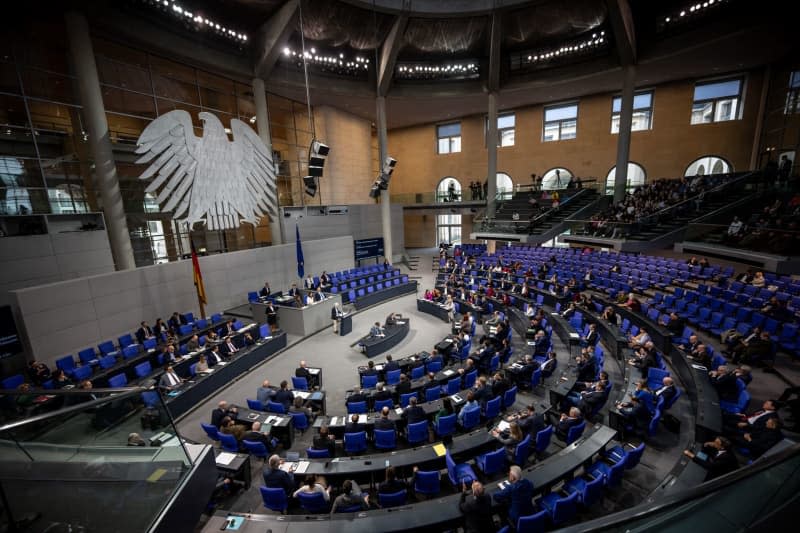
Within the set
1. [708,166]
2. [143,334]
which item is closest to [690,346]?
[143,334]

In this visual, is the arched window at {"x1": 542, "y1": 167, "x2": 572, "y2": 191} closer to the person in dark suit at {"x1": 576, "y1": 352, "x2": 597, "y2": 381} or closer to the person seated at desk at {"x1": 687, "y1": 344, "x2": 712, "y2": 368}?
the person seated at desk at {"x1": 687, "y1": 344, "x2": 712, "y2": 368}

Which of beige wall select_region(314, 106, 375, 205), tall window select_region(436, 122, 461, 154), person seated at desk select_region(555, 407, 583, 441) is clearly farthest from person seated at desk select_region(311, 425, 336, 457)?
tall window select_region(436, 122, 461, 154)

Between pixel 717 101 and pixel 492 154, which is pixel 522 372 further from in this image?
pixel 717 101

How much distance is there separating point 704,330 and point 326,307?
12408 millimetres

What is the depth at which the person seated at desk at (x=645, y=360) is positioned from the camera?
7.64 meters

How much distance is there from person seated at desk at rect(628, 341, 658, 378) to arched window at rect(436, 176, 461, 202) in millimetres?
19764

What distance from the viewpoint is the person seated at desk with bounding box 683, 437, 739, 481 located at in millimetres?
4492

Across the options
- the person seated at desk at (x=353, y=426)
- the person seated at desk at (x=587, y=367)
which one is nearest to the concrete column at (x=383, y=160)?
the person seated at desk at (x=587, y=367)

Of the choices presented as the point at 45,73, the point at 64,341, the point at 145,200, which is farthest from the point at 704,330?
the point at 45,73

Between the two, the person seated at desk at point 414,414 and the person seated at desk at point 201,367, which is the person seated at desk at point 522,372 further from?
the person seated at desk at point 201,367

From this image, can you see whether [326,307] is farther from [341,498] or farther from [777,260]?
[777,260]

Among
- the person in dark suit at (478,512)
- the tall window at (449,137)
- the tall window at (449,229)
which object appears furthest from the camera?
the tall window at (449,229)

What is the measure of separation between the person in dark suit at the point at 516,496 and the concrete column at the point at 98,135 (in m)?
13.9

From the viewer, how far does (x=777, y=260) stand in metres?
9.80
